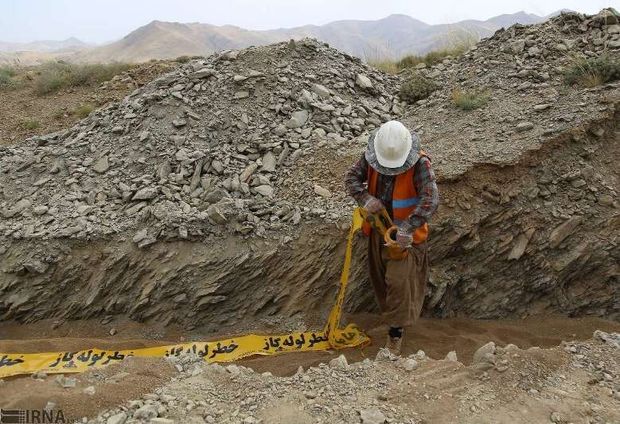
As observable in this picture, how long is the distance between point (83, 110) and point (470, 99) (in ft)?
21.5

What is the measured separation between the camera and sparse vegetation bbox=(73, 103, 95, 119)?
8.55 m

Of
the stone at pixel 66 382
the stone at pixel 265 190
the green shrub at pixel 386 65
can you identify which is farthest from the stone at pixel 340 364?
the green shrub at pixel 386 65

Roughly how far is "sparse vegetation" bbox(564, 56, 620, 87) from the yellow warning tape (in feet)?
11.5

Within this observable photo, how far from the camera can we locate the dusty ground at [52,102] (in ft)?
28.1

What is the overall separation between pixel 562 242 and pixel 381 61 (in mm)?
5105

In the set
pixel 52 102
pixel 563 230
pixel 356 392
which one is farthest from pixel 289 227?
pixel 52 102

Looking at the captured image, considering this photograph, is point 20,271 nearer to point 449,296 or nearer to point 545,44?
point 449,296

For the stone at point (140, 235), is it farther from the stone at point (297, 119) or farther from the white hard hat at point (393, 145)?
the white hard hat at point (393, 145)

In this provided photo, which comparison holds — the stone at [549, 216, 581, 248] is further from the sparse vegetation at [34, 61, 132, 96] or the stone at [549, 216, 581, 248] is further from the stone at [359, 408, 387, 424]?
the sparse vegetation at [34, 61, 132, 96]

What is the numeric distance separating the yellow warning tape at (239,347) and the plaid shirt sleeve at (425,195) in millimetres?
647

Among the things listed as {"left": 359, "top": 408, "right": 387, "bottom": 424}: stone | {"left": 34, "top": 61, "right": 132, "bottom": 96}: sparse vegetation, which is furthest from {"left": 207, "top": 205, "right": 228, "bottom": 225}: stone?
{"left": 34, "top": 61, "right": 132, "bottom": 96}: sparse vegetation

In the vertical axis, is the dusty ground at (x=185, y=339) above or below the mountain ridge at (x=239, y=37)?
below

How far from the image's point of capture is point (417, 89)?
22.6 ft

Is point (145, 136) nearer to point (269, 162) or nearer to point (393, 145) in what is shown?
point (269, 162)
